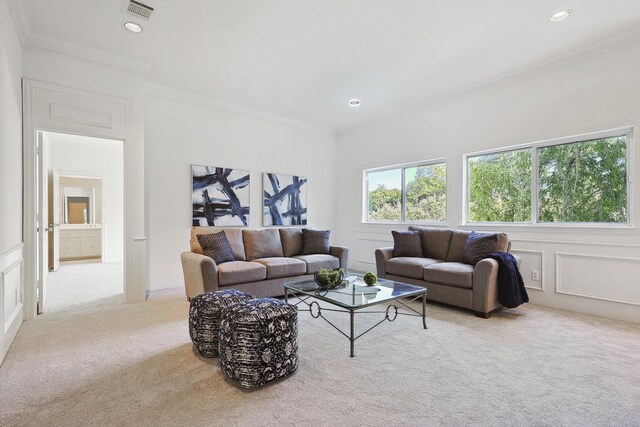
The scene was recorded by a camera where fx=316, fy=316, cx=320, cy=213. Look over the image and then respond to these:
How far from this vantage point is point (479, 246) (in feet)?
Result: 12.0

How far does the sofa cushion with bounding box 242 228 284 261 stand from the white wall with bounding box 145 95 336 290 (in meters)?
0.78

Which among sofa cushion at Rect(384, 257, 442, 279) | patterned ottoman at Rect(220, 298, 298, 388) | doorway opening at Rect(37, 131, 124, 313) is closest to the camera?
patterned ottoman at Rect(220, 298, 298, 388)

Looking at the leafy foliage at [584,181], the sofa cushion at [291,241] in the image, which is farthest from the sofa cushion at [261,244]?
the leafy foliage at [584,181]

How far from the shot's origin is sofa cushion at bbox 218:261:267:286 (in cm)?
352

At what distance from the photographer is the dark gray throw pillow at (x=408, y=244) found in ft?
14.2

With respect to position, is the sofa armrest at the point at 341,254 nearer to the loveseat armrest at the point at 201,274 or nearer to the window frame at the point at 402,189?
the window frame at the point at 402,189

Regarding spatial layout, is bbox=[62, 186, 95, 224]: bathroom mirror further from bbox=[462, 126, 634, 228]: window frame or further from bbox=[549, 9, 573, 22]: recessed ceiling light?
bbox=[549, 9, 573, 22]: recessed ceiling light

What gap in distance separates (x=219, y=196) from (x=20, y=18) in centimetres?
278

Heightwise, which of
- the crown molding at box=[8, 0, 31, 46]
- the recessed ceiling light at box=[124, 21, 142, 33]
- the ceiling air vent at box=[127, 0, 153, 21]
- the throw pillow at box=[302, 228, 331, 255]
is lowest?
the throw pillow at box=[302, 228, 331, 255]

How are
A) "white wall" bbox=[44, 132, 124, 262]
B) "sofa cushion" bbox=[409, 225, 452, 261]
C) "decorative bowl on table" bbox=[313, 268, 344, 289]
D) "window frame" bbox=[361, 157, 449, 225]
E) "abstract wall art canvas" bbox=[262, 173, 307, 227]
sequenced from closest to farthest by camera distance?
"decorative bowl on table" bbox=[313, 268, 344, 289] → "sofa cushion" bbox=[409, 225, 452, 261] → "window frame" bbox=[361, 157, 449, 225] → "abstract wall art canvas" bbox=[262, 173, 307, 227] → "white wall" bbox=[44, 132, 124, 262]

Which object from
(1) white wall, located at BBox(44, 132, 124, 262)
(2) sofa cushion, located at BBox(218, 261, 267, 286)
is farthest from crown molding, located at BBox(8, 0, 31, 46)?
(1) white wall, located at BBox(44, 132, 124, 262)

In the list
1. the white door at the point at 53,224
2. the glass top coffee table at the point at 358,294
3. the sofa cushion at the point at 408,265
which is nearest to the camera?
the glass top coffee table at the point at 358,294

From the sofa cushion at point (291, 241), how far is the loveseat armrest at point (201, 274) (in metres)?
1.36

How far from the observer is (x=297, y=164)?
5.93 meters
